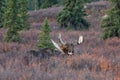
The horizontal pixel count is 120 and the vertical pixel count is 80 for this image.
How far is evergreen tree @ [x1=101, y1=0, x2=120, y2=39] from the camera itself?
2458cm

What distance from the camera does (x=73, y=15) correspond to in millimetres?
38656

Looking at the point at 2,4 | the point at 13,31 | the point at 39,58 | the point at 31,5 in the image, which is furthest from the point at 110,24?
the point at 31,5

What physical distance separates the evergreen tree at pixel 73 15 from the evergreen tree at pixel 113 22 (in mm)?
12954

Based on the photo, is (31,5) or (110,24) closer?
(110,24)

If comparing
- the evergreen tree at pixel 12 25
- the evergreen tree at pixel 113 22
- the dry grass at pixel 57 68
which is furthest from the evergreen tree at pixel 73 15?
the dry grass at pixel 57 68

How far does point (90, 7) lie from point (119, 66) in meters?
42.5

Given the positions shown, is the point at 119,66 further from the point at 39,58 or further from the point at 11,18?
the point at 11,18

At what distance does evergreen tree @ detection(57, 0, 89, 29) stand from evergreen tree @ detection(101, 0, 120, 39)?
12954 millimetres

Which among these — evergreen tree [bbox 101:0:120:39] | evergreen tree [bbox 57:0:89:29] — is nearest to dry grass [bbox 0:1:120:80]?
evergreen tree [bbox 101:0:120:39]

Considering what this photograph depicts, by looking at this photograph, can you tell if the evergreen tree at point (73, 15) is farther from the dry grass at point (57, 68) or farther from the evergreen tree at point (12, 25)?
the dry grass at point (57, 68)

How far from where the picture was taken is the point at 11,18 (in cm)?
2827

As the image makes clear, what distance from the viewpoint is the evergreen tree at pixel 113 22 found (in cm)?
2458

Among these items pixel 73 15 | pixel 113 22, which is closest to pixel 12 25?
pixel 113 22

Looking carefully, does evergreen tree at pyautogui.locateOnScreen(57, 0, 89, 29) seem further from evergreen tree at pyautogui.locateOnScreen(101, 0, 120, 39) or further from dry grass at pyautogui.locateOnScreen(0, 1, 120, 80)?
dry grass at pyautogui.locateOnScreen(0, 1, 120, 80)
